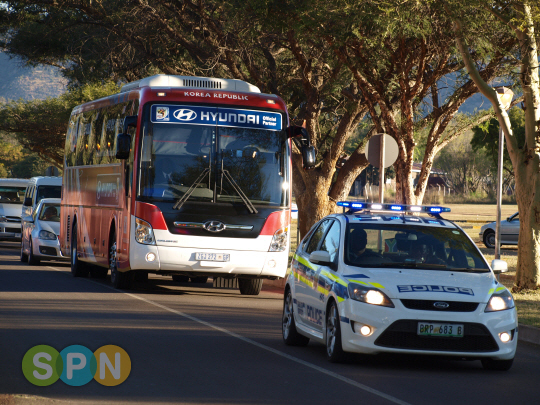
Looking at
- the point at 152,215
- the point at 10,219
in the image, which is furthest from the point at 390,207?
the point at 10,219

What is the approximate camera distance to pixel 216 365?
8594 millimetres

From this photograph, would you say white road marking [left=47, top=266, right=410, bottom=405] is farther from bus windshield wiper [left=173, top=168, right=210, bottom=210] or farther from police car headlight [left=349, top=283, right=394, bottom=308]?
bus windshield wiper [left=173, top=168, right=210, bottom=210]

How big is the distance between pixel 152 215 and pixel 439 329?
25.1 ft

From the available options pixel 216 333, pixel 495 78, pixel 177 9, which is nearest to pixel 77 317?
pixel 216 333

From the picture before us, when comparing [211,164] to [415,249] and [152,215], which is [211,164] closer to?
[152,215]

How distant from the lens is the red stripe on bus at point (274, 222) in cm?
1547

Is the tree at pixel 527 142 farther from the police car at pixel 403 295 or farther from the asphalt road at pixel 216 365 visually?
the police car at pixel 403 295

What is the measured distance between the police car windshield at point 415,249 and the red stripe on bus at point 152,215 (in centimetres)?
601

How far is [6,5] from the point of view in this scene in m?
27.2

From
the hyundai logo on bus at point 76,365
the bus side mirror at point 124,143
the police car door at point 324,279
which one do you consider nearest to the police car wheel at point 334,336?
the police car door at point 324,279

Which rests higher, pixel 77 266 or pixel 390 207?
pixel 390 207

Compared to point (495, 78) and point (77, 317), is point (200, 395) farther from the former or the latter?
point (495, 78)

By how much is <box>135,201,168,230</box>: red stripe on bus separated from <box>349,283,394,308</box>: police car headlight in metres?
6.96

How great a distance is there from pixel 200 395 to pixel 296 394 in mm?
776
